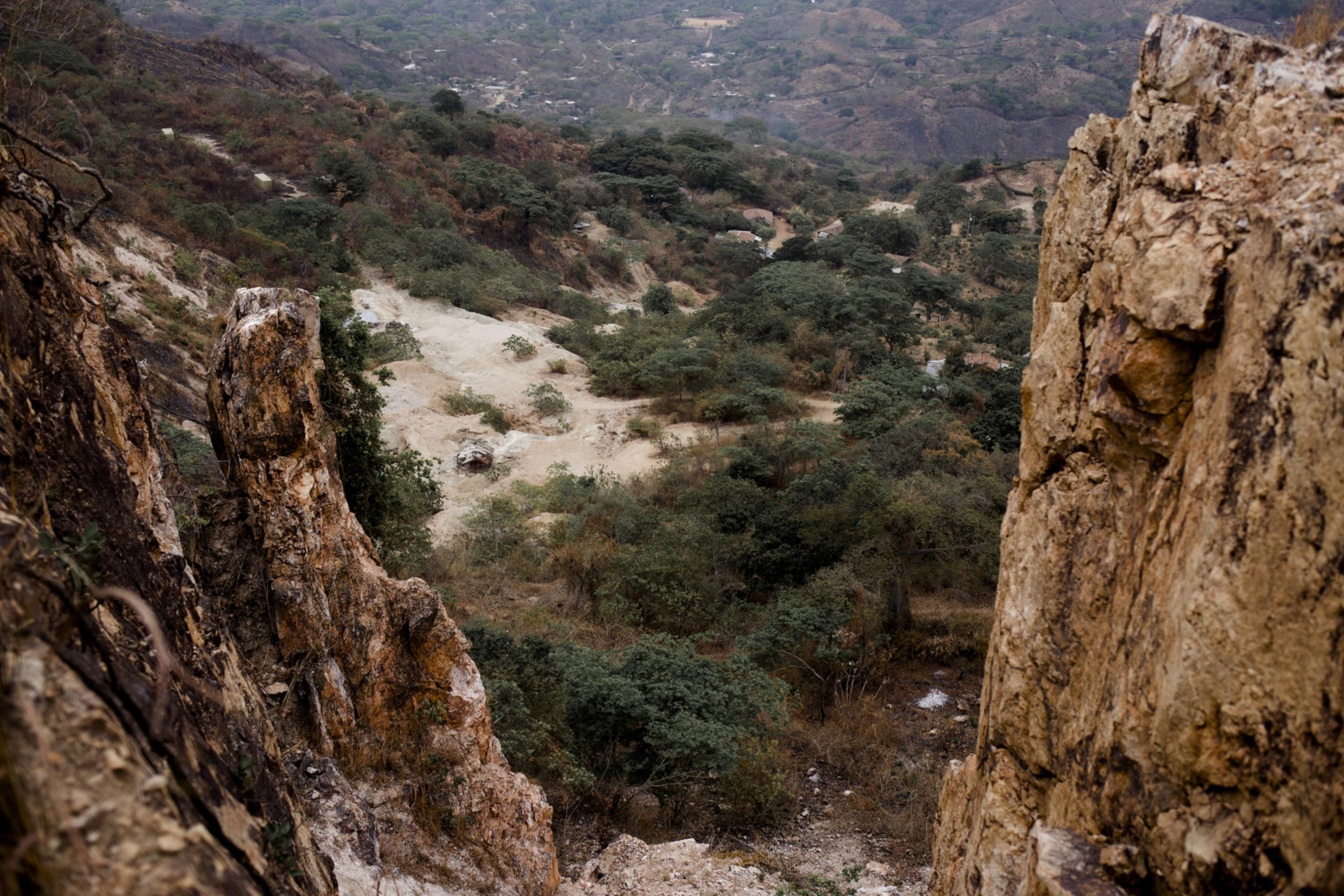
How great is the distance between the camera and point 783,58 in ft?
301

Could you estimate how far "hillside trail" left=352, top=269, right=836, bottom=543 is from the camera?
15.4 meters

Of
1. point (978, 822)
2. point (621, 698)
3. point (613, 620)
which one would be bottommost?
point (613, 620)

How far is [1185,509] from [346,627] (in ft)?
14.1

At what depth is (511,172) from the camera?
2991cm

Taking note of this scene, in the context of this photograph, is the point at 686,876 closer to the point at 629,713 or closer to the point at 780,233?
the point at 629,713

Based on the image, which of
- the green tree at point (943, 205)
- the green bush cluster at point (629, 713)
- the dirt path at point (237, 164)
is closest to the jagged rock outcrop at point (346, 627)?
the green bush cluster at point (629, 713)

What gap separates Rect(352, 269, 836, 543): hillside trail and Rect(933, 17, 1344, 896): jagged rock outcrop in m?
11.3

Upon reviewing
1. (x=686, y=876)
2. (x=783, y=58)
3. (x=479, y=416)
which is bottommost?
(x=479, y=416)

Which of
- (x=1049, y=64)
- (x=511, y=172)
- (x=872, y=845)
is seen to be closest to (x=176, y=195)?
(x=511, y=172)

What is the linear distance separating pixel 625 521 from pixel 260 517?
8.41m

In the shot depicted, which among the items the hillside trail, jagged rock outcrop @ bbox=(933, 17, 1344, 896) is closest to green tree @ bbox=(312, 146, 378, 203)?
the hillside trail

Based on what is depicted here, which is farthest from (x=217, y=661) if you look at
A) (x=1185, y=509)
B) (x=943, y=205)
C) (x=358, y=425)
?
(x=943, y=205)

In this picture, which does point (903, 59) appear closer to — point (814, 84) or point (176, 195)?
point (814, 84)

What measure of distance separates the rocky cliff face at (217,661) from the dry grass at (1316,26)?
3.31 metres
